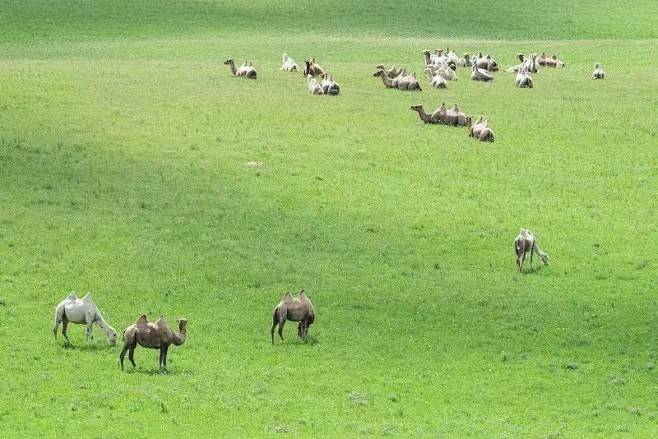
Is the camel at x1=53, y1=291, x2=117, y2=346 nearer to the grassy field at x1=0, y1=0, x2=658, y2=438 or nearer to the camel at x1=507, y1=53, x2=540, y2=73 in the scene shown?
the grassy field at x1=0, y1=0, x2=658, y2=438

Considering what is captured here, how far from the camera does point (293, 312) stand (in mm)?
34500

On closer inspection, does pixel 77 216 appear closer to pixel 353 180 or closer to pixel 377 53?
pixel 353 180

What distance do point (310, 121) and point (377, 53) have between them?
68.9 ft

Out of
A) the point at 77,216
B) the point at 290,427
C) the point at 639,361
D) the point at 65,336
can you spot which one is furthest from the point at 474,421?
the point at 77,216

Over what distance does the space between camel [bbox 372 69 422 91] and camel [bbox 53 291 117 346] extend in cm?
3765

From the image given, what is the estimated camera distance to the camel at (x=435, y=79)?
6988 cm

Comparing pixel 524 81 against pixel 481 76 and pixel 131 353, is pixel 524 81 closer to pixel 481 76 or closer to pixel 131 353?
pixel 481 76

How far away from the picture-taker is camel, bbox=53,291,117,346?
33094 mm

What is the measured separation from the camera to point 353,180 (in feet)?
172

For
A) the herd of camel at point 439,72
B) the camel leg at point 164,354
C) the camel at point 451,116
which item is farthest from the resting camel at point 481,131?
the camel leg at point 164,354

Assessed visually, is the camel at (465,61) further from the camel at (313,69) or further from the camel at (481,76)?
the camel at (313,69)

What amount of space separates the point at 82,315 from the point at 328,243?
1308cm

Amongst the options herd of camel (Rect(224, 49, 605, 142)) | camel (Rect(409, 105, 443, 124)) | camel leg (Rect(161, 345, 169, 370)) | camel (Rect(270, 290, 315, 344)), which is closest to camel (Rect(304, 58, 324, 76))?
herd of camel (Rect(224, 49, 605, 142))

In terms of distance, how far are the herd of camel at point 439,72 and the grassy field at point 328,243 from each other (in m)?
0.80
